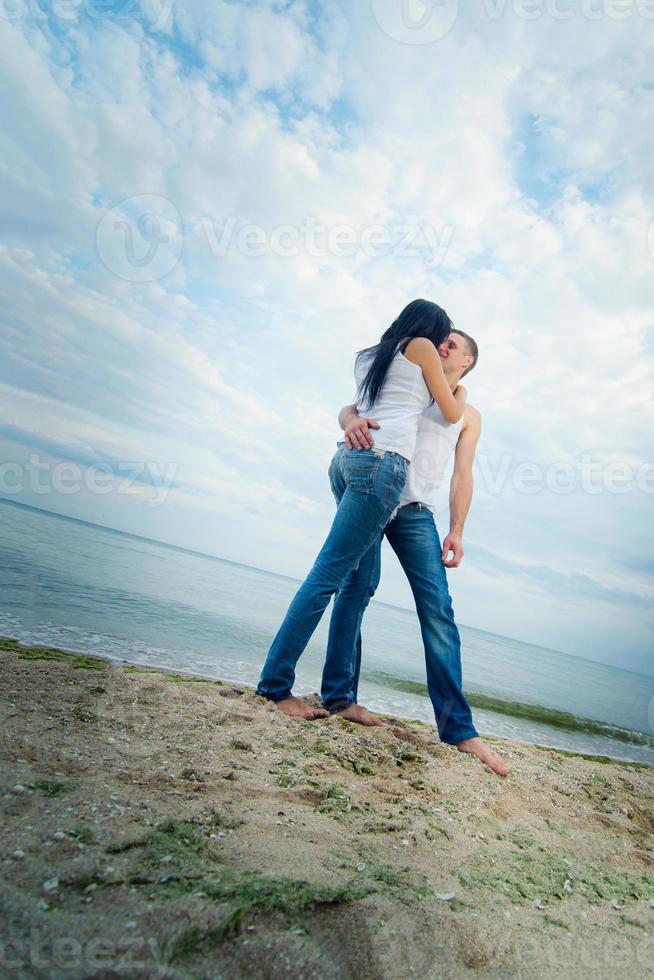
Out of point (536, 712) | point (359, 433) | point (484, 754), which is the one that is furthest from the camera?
point (536, 712)

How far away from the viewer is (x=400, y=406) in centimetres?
304

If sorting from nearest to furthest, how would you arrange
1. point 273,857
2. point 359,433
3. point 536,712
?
point 273,857, point 359,433, point 536,712

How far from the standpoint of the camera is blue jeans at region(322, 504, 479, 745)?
3.05 m

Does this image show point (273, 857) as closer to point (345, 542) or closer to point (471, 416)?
point (345, 542)

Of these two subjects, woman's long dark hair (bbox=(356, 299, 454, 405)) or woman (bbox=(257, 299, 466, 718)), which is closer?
woman (bbox=(257, 299, 466, 718))

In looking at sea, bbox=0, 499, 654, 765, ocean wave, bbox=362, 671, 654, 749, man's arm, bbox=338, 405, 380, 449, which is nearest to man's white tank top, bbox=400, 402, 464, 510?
man's arm, bbox=338, 405, 380, 449

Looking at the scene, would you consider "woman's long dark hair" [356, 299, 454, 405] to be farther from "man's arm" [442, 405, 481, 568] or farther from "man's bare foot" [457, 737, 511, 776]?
"man's bare foot" [457, 737, 511, 776]

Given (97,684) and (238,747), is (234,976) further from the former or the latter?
(97,684)

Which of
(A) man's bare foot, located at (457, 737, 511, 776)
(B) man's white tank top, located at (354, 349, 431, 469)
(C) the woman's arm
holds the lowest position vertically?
(A) man's bare foot, located at (457, 737, 511, 776)

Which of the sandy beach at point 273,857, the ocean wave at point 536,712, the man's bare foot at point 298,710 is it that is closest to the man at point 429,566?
the man's bare foot at point 298,710

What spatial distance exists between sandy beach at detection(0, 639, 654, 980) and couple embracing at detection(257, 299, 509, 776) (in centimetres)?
52

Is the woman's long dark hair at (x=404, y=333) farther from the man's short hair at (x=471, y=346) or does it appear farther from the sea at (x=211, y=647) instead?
the sea at (x=211, y=647)

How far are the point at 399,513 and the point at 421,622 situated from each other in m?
0.69

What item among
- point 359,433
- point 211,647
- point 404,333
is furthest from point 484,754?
point 211,647
